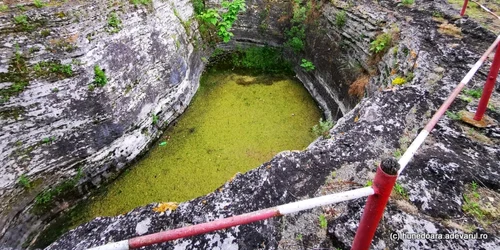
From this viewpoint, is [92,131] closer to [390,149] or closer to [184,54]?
[184,54]

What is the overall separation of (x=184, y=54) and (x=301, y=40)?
9.89 ft

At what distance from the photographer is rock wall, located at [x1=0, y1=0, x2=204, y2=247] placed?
3945 millimetres

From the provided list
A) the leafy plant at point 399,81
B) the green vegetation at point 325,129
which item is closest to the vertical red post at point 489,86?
the leafy plant at point 399,81

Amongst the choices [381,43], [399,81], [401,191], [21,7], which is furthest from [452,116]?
[21,7]

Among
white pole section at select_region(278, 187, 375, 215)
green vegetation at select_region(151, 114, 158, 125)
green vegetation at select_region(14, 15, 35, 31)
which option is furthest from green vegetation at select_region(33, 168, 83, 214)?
white pole section at select_region(278, 187, 375, 215)

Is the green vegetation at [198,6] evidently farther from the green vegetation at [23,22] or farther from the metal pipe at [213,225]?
the metal pipe at [213,225]

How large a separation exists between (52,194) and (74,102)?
1449 millimetres

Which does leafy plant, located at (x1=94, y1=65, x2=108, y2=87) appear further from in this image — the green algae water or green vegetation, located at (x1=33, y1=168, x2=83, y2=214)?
the green algae water

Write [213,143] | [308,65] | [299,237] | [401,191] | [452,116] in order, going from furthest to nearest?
1. [308,65]
2. [213,143]
3. [452,116]
4. [401,191]
5. [299,237]

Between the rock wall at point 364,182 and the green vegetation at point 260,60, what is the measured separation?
4217mm

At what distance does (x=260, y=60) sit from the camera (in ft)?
26.3

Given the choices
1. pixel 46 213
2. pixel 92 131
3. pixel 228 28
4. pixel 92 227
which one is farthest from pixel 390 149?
pixel 228 28

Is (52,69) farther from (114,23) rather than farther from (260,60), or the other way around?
(260,60)

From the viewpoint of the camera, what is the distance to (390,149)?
2900 mm
